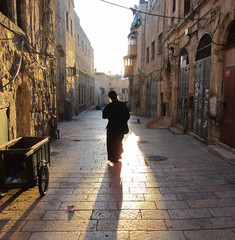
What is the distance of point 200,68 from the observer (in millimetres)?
8445

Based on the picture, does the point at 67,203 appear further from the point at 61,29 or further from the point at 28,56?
the point at 61,29

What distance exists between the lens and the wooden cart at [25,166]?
11.1ft

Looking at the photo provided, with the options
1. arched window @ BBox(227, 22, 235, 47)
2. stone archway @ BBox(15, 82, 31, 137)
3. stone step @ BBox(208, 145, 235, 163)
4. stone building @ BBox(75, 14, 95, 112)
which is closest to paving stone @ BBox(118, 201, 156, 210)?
stone step @ BBox(208, 145, 235, 163)

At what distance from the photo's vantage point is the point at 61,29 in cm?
1591

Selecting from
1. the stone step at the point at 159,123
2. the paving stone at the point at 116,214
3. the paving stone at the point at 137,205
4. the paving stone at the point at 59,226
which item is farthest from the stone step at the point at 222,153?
the stone step at the point at 159,123

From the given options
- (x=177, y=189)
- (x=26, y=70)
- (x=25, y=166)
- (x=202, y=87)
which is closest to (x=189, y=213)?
(x=177, y=189)

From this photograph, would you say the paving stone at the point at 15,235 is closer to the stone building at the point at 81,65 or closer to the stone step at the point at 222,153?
the stone step at the point at 222,153

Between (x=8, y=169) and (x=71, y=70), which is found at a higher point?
(x=71, y=70)

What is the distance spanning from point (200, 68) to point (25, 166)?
7116 mm

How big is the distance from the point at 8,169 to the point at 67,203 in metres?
1.15

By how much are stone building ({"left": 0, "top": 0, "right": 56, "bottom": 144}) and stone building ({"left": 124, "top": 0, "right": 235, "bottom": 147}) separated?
393 centimetres

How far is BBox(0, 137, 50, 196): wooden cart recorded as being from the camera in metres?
3.40

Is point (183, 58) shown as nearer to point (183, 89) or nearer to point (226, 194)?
point (183, 89)

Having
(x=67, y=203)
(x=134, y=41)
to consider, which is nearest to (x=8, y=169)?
(x=67, y=203)
